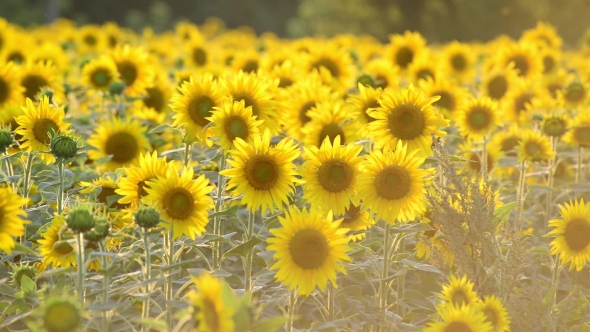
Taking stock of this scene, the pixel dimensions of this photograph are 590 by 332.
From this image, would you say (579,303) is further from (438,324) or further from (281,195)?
(281,195)

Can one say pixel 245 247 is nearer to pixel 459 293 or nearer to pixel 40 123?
pixel 459 293

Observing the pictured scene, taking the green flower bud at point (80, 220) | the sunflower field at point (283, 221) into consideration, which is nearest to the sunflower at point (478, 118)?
the sunflower field at point (283, 221)

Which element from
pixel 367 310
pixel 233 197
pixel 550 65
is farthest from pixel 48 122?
pixel 550 65

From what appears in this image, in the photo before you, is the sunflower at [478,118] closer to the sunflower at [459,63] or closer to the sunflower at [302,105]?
the sunflower at [302,105]

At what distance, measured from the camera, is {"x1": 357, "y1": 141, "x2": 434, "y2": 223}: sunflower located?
3.10 m

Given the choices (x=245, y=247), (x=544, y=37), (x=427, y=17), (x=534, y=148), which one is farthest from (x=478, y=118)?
(x=427, y=17)

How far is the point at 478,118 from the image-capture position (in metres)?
4.79

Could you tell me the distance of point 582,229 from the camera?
3.44 m

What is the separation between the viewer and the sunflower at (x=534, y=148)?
439 centimetres

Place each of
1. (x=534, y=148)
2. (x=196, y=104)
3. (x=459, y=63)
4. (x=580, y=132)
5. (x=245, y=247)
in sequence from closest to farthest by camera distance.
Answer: (x=245, y=247) < (x=196, y=104) < (x=534, y=148) < (x=580, y=132) < (x=459, y=63)

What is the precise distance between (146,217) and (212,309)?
0.72 meters

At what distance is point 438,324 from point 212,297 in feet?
3.21

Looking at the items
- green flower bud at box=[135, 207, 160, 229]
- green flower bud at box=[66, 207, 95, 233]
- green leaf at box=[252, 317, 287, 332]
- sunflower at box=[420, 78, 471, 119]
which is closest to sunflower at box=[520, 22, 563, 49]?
sunflower at box=[420, 78, 471, 119]

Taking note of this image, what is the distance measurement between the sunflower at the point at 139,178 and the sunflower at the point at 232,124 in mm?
421
